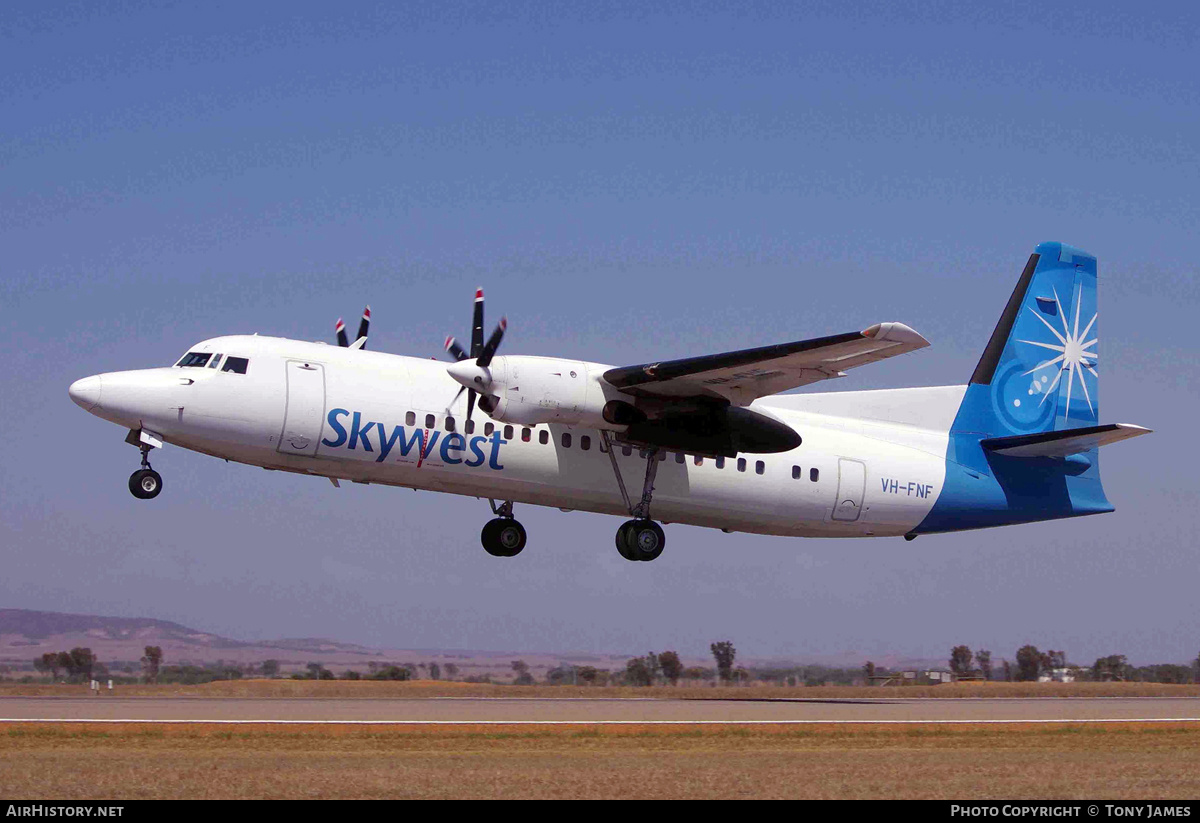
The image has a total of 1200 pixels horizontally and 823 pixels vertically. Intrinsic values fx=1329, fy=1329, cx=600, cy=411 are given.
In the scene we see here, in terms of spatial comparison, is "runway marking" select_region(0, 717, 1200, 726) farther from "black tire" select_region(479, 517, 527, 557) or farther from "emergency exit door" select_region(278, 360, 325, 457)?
"black tire" select_region(479, 517, 527, 557)

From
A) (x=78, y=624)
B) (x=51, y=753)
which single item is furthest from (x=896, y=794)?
(x=78, y=624)

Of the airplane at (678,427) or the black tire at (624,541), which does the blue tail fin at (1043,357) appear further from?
the black tire at (624,541)

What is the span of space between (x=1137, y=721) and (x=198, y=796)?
1488 centimetres

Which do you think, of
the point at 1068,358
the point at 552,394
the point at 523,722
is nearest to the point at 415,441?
the point at 552,394

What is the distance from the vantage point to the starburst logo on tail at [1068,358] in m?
27.6

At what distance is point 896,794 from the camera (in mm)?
13164


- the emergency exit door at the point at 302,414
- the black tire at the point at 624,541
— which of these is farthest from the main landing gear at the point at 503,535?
the emergency exit door at the point at 302,414

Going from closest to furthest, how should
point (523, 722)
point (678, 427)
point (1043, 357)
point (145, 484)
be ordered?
point (523, 722) → point (145, 484) → point (678, 427) → point (1043, 357)

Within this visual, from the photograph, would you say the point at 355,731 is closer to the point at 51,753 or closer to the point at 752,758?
the point at 51,753

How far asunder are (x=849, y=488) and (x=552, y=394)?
21.0 ft

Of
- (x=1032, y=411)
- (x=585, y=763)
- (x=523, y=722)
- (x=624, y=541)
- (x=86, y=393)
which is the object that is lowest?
(x=585, y=763)

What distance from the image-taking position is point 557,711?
19.8 meters

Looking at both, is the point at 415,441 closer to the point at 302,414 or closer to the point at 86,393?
the point at 302,414

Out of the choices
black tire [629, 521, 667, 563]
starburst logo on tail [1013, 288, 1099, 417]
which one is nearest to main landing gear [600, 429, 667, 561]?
black tire [629, 521, 667, 563]
